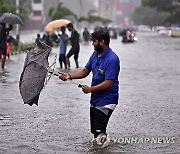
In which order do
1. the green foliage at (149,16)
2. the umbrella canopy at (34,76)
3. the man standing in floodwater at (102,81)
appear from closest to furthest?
the man standing in floodwater at (102,81), the umbrella canopy at (34,76), the green foliage at (149,16)

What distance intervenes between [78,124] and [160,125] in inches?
50.2

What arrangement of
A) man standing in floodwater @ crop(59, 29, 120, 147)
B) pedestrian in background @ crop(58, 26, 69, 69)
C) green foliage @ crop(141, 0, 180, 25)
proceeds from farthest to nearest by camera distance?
green foliage @ crop(141, 0, 180, 25) → pedestrian in background @ crop(58, 26, 69, 69) → man standing in floodwater @ crop(59, 29, 120, 147)

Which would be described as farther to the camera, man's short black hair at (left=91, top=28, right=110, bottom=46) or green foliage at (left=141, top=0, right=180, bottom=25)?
green foliage at (left=141, top=0, right=180, bottom=25)

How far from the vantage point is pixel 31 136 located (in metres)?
8.39

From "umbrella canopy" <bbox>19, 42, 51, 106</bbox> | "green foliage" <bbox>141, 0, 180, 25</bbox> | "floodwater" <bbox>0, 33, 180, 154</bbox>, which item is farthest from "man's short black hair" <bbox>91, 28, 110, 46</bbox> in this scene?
"green foliage" <bbox>141, 0, 180, 25</bbox>

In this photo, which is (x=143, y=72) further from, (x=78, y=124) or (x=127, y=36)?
(x=127, y=36)

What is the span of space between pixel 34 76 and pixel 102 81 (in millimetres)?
872

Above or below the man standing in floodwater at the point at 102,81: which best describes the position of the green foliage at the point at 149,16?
below

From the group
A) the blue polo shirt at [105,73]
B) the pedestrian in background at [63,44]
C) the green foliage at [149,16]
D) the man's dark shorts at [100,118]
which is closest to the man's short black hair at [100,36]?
the blue polo shirt at [105,73]

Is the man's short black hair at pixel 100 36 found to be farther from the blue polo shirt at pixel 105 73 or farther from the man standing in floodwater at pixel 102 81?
the blue polo shirt at pixel 105 73

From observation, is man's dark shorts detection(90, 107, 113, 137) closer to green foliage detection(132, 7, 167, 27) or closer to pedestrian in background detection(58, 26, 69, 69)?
pedestrian in background detection(58, 26, 69, 69)

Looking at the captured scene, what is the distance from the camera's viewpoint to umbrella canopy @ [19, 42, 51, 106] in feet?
Result: 24.9

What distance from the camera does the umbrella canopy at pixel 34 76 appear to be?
7586 millimetres

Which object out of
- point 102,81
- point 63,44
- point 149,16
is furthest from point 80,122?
point 149,16
